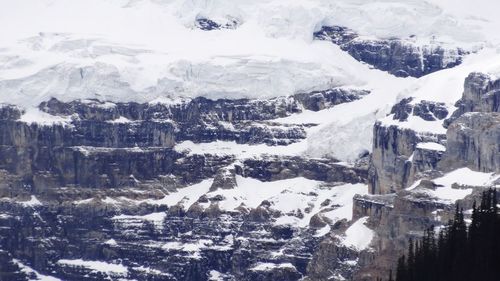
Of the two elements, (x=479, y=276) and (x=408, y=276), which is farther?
(x=408, y=276)

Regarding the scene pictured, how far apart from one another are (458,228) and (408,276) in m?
6.01

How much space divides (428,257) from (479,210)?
4744 mm

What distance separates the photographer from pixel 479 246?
18462cm

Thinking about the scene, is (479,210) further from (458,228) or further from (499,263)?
(499,263)

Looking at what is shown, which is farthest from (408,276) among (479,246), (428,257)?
(479,246)

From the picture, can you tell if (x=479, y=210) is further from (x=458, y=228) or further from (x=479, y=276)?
(x=479, y=276)

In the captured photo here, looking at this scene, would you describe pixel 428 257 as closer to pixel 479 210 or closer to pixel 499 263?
pixel 479 210

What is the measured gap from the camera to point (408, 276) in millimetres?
199000

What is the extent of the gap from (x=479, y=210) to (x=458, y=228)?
95.6 inches

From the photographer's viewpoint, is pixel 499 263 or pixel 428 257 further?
pixel 428 257

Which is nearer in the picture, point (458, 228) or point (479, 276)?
point (479, 276)

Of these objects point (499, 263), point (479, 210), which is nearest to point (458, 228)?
point (479, 210)

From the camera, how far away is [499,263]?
179750 mm

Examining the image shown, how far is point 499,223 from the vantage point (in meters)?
186
